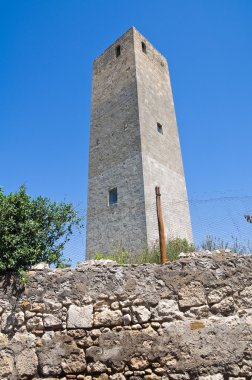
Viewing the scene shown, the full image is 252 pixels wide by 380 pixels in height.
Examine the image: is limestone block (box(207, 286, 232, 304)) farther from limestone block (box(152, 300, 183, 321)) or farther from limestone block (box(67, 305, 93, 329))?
limestone block (box(67, 305, 93, 329))

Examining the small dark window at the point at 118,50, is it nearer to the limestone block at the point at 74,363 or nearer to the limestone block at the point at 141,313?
the limestone block at the point at 141,313

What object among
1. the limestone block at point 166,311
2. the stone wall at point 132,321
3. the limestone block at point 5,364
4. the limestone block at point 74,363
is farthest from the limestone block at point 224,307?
the limestone block at point 5,364

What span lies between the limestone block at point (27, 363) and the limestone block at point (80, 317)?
21.4 inches

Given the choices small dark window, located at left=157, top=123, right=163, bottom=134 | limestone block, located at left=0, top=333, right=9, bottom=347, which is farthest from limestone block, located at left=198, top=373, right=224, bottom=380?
small dark window, located at left=157, top=123, right=163, bottom=134

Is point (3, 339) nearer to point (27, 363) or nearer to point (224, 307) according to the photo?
point (27, 363)

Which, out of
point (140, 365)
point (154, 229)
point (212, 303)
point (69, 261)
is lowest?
point (140, 365)

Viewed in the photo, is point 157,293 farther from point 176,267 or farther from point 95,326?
Result: point 95,326

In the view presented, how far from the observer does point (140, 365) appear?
3676mm

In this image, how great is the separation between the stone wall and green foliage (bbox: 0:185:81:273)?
341 millimetres

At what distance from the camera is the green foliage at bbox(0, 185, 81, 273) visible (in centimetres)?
448

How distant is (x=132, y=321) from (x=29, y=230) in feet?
6.83

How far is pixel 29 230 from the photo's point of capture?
486 centimetres

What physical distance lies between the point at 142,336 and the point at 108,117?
13.4m

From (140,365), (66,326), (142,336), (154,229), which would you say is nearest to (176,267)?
(142,336)
